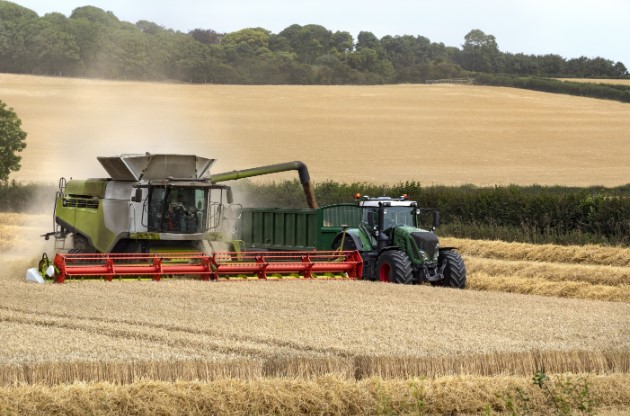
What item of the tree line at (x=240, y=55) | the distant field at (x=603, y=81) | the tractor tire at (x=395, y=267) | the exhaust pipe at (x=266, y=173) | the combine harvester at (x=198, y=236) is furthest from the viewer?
the distant field at (x=603, y=81)

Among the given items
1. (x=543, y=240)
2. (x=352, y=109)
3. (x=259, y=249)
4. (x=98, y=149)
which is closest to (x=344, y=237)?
(x=259, y=249)

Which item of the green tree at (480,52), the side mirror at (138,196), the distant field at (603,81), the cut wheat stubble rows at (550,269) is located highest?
the green tree at (480,52)

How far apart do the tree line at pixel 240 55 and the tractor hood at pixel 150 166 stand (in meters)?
24.9

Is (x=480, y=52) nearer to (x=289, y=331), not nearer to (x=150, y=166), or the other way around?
(x=150, y=166)

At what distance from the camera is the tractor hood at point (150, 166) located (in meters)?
23.1

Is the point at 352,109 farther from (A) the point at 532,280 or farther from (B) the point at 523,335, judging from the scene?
(B) the point at 523,335

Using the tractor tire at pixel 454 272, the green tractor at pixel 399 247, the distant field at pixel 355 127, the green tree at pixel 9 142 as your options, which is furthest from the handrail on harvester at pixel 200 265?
the green tree at pixel 9 142

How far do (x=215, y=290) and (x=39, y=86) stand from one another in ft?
179

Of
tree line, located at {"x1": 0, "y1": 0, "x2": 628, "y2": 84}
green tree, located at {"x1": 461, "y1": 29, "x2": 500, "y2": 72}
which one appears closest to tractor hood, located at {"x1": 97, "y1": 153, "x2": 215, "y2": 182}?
tree line, located at {"x1": 0, "y1": 0, "x2": 628, "y2": 84}

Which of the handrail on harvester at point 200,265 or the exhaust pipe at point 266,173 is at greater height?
the exhaust pipe at point 266,173

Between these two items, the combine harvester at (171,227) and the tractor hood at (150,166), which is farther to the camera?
the tractor hood at (150,166)

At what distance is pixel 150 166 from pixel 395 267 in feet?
18.8

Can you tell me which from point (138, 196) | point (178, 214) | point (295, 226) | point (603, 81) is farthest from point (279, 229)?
point (603, 81)

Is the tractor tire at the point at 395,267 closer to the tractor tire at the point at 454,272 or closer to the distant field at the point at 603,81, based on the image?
the tractor tire at the point at 454,272
